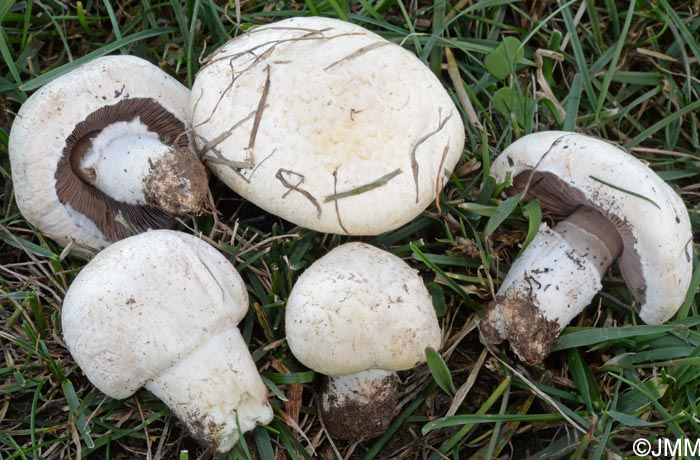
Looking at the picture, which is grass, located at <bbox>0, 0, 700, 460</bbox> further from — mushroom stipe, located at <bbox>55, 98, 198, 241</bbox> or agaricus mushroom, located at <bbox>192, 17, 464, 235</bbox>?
agaricus mushroom, located at <bbox>192, 17, 464, 235</bbox>

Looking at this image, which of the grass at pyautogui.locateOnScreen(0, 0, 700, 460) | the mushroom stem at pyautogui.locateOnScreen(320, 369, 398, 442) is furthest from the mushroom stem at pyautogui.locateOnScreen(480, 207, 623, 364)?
the mushroom stem at pyautogui.locateOnScreen(320, 369, 398, 442)

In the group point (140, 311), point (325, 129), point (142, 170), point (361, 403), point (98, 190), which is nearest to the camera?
point (140, 311)

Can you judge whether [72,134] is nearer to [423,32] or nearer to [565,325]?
[423,32]

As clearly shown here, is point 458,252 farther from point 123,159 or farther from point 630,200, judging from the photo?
point 123,159

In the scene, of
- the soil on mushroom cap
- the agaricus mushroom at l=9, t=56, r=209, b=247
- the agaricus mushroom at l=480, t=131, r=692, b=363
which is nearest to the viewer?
the agaricus mushroom at l=480, t=131, r=692, b=363

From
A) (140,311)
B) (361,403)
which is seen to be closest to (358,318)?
Result: (361,403)

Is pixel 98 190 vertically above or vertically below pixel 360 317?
above

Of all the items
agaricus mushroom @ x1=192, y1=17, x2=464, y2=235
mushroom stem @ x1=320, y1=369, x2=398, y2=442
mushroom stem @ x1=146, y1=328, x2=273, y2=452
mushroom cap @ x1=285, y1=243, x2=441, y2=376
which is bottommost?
mushroom stem @ x1=320, y1=369, x2=398, y2=442

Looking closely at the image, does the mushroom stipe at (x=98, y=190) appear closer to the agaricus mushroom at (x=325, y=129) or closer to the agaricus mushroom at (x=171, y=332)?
the agaricus mushroom at (x=325, y=129)
